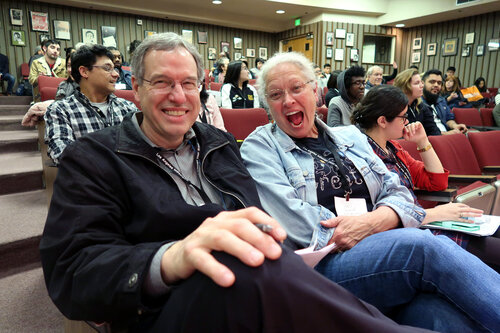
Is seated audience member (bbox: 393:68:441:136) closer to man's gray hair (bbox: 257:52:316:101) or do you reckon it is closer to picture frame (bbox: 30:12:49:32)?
man's gray hair (bbox: 257:52:316:101)

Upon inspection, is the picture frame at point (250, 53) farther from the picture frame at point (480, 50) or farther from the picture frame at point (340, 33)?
the picture frame at point (480, 50)

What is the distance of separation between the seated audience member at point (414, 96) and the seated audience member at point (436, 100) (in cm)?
67

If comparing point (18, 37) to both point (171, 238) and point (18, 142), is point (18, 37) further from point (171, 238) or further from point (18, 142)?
point (171, 238)

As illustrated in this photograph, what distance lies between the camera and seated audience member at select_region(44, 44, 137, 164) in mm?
1925

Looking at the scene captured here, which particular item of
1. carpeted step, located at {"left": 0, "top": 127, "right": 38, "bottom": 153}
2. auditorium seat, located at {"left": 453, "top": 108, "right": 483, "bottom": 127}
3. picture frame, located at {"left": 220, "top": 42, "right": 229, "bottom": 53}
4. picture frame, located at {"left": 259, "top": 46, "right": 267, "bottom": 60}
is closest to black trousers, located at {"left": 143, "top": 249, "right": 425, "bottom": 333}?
carpeted step, located at {"left": 0, "top": 127, "right": 38, "bottom": 153}

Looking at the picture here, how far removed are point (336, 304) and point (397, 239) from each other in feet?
1.58

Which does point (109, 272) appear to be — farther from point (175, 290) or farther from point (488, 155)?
point (488, 155)

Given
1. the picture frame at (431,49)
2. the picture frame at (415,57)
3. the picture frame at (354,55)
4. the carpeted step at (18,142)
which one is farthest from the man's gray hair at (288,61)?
the picture frame at (415,57)

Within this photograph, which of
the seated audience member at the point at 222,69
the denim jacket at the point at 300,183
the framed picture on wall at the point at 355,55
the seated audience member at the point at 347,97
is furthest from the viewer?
the framed picture on wall at the point at 355,55

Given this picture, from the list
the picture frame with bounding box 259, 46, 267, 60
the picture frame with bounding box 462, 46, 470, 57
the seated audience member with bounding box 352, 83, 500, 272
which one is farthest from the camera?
the picture frame with bounding box 259, 46, 267, 60

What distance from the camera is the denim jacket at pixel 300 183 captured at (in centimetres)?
117

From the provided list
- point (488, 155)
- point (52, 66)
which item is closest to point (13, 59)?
point (52, 66)

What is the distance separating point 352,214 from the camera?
1.26 meters

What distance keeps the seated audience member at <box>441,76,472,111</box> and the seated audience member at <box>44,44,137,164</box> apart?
5.88 metres
